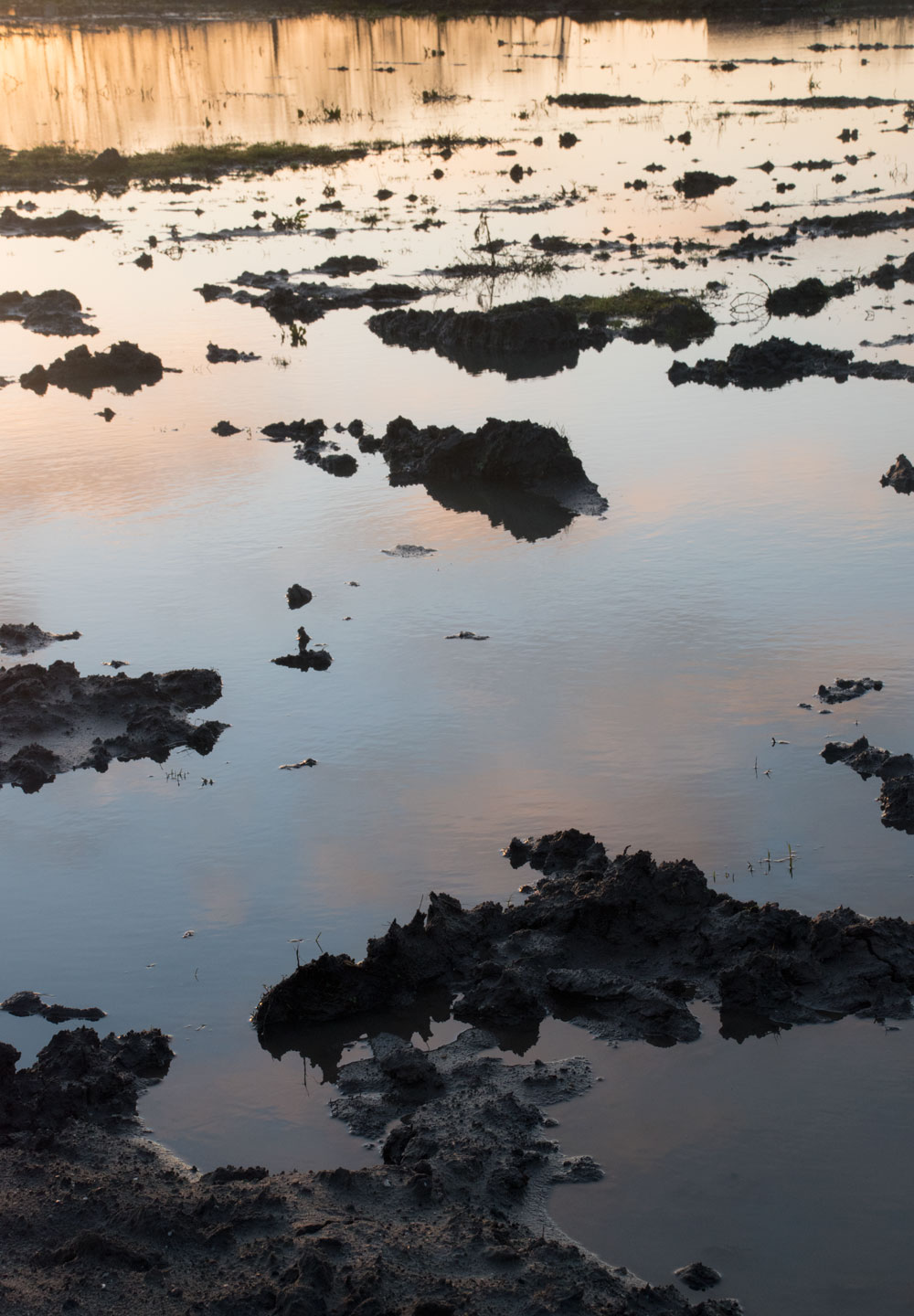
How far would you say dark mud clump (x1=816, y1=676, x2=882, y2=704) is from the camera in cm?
874

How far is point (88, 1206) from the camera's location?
483 cm

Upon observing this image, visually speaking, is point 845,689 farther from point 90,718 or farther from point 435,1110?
point 90,718

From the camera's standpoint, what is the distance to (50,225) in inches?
1075

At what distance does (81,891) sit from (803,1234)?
413cm

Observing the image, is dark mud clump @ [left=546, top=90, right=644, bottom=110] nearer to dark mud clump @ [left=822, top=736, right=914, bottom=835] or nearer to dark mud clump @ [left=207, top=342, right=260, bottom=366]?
dark mud clump @ [left=207, top=342, right=260, bottom=366]

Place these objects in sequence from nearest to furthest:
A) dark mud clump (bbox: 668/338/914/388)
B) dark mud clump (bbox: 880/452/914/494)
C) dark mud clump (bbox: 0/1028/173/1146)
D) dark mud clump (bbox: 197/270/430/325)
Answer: dark mud clump (bbox: 0/1028/173/1146) < dark mud clump (bbox: 880/452/914/494) < dark mud clump (bbox: 668/338/914/388) < dark mud clump (bbox: 197/270/430/325)

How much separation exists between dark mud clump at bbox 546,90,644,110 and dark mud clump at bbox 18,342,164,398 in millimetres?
27954

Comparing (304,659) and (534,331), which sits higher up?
(534,331)

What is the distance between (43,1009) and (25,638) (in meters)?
4.44

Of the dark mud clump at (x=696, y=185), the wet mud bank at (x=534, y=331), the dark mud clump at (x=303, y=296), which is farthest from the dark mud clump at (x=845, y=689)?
the dark mud clump at (x=696, y=185)

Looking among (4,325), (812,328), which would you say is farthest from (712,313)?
(4,325)

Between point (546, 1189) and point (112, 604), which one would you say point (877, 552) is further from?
point (546, 1189)

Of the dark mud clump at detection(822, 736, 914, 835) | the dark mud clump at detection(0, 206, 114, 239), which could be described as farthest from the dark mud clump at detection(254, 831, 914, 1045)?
the dark mud clump at detection(0, 206, 114, 239)

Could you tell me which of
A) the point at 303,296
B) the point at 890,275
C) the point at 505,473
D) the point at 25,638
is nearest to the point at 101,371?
the point at 303,296
